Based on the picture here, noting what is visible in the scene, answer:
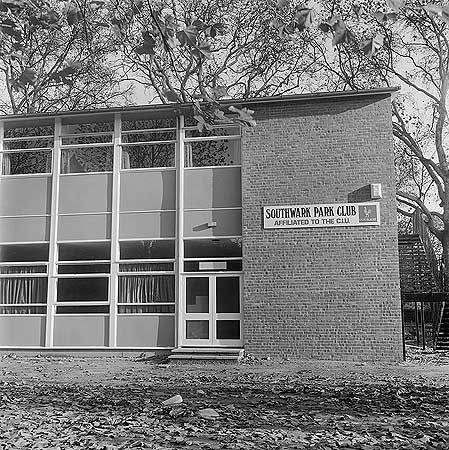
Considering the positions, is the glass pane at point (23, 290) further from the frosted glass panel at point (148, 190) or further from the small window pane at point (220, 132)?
the small window pane at point (220, 132)

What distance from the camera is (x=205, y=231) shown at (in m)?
16.9

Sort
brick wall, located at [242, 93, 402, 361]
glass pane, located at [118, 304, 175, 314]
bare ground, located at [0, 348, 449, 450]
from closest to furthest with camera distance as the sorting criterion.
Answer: bare ground, located at [0, 348, 449, 450], brick wall, located at [242, 93, 402, 361], glass pane, located at [118, 304, 175, 314]

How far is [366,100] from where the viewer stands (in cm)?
1653

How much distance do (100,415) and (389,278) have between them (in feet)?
30.5

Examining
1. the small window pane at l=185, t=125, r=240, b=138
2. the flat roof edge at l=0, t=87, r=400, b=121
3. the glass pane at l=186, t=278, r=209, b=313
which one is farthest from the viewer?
the small window pane at l=185, t=125, r=240, b=138

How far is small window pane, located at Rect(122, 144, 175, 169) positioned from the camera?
17656 mm

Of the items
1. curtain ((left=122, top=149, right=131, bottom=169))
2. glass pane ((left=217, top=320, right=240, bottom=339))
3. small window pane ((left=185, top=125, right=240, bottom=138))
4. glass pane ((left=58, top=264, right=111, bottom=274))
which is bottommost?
glass pane ((left=217, top=320, right=240, bottom=339))

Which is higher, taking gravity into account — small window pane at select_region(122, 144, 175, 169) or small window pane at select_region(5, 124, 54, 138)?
small window pane at select_region(5, 124, 54, 138)

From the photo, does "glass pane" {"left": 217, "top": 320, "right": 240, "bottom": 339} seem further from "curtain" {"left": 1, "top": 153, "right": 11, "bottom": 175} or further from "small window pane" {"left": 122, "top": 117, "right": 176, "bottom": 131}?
"curtain" {"left": 1, "top": 153, "right": 11, "bottom": 175}

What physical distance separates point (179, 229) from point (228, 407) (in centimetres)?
858

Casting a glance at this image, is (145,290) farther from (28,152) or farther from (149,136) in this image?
(28,152)

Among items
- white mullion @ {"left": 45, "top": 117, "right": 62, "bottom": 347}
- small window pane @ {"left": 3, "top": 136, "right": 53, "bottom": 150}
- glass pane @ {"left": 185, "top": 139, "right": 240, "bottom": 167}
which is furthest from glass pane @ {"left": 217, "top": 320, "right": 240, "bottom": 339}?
small window pane @ {"left": 3, "top": 136, "right": 53, "bottom": 150}

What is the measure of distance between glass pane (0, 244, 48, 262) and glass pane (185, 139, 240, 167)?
4.38m

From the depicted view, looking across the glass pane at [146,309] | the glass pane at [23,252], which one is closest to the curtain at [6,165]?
the glass pane at [23,252]
